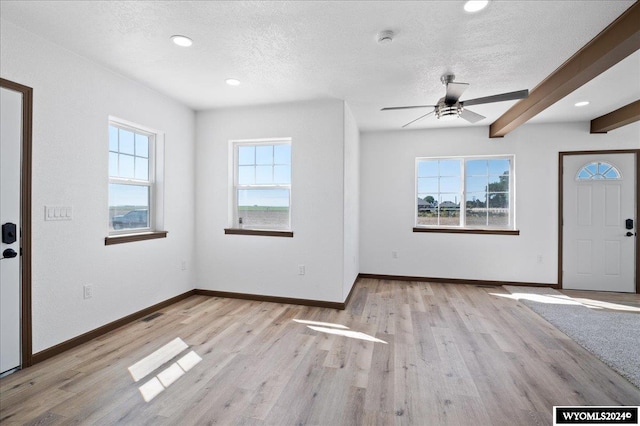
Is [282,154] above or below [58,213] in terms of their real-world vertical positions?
above

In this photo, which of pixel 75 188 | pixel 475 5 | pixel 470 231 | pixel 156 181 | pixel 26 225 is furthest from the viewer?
pixel 470 231

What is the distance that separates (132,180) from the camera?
351cm

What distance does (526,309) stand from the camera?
12.5 feet

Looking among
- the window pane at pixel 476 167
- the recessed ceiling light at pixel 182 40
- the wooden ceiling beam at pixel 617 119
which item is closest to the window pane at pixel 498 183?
the window pane at pixel 476 167

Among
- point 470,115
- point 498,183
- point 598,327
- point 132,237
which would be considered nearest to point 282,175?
point 132,237

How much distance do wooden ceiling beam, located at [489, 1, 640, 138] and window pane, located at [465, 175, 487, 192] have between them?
56.5 inches

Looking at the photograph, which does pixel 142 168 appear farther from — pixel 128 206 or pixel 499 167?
pixel 499 167

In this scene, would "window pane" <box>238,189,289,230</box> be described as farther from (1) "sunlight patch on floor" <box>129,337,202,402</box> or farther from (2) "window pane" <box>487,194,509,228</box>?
(2) "window pane" <box>487,194,509,228</box>

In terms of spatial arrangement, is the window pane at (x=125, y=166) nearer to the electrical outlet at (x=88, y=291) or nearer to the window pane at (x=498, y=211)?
the electrical outlet at (x=88, y=291)

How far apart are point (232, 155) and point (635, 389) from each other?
14.9 feet

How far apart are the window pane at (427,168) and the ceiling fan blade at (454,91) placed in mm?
2403

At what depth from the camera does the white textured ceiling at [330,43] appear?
207 centimetres

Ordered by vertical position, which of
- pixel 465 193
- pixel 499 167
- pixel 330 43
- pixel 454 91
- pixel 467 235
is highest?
pixel 330 43

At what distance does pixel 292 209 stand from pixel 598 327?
11.8 feet
